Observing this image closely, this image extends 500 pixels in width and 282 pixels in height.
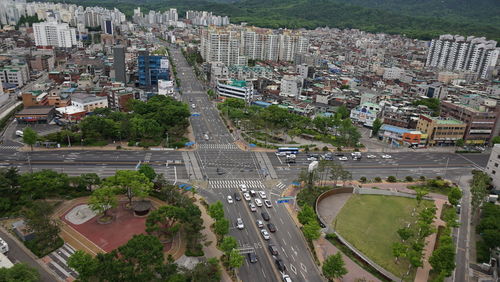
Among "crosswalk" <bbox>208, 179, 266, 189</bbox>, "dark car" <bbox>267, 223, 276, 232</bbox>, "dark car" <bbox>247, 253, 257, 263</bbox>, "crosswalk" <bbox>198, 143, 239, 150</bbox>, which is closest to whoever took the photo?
"dark car" <bbox>247, 253, 257, 263</bbox>

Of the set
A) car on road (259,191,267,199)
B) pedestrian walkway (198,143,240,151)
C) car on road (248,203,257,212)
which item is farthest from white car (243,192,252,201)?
pedestrian walkway (198,143,240,151)

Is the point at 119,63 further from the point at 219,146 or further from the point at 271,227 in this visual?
the point at 271,227

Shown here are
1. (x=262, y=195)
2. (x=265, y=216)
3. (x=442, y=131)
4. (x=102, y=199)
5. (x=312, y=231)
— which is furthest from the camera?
(x=442, y=131)

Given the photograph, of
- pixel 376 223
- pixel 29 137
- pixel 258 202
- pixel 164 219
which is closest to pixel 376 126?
pixel 376 223

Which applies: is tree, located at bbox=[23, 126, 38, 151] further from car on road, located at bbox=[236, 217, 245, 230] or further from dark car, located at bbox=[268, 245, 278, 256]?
dark car, located at bbox=[268, 245, 278, 256]

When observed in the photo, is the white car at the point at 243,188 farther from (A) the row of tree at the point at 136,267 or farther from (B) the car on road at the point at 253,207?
(A) the row of tree at the point at 136,267

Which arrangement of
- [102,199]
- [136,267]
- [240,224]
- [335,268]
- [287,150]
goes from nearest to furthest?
[136,267]
[335,268]
[102,199]
[240,224]
[287,150]
